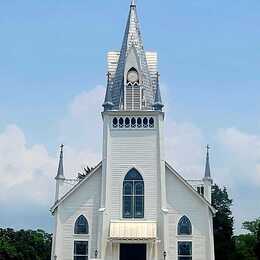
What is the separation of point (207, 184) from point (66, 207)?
10.1 meters

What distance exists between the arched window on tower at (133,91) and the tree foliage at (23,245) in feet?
137

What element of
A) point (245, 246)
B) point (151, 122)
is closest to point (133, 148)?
point (151, 122)

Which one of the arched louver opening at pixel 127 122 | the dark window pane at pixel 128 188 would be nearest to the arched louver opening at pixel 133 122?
the arched louver opening at pixel 127 122

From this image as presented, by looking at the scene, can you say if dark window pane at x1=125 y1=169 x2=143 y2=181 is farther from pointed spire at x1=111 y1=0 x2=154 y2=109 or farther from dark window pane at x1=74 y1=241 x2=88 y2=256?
dark window pane at x1=74 y1=241 x2=88 y2=256

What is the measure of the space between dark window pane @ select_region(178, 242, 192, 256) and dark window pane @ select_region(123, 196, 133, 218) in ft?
12.9

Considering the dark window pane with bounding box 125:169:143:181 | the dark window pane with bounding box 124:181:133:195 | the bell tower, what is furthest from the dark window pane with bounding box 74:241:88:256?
the dark window pane with bounding box 125:169:143:181

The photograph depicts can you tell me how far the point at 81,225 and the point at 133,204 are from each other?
3912 mm

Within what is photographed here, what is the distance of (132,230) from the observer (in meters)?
40.6

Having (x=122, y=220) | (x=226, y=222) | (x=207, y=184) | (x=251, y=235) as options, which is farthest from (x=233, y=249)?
(x=251, y=235)

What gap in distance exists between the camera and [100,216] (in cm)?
4109

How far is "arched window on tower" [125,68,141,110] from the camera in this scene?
43344 mm

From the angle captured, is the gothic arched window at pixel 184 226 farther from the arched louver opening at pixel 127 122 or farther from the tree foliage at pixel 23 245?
the tree foliage at pixel 23 245

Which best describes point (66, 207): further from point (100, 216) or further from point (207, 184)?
point (207, 184)

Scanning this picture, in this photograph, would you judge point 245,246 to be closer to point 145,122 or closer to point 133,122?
point 145,122
